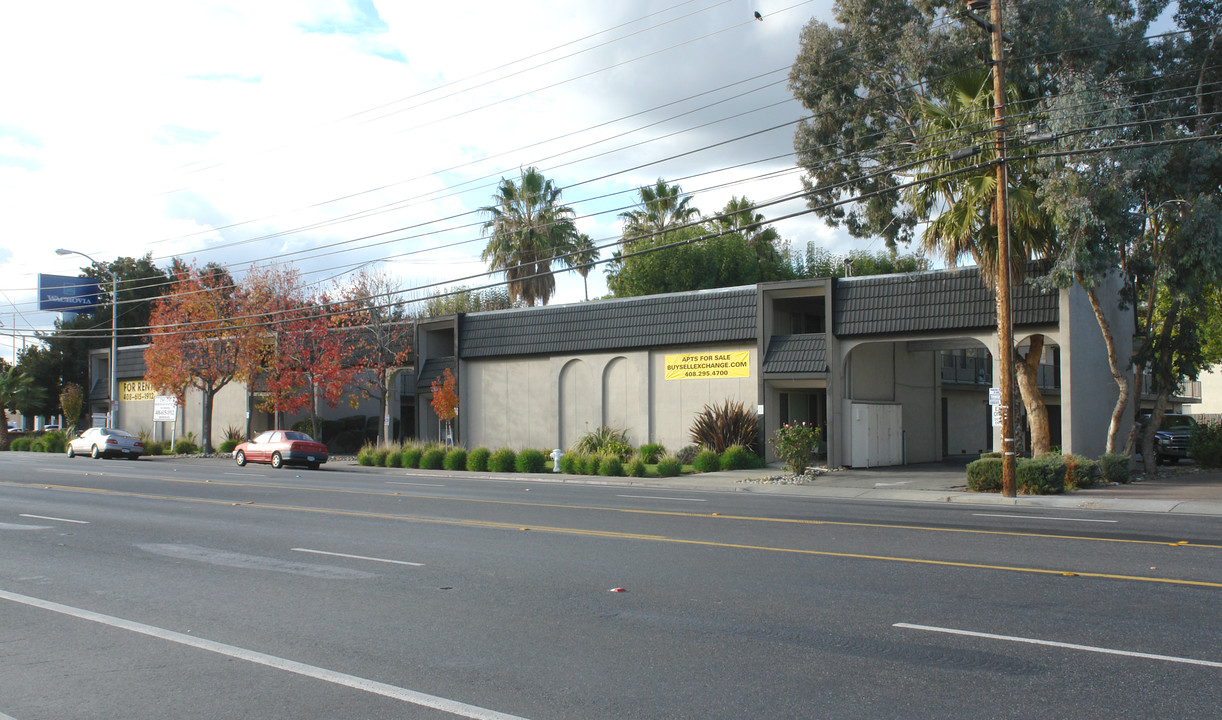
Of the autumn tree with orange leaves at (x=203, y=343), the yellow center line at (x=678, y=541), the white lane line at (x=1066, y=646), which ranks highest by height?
the autumn tree with orange leaves at (x=203, y=343)

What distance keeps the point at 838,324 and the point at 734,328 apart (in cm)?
377

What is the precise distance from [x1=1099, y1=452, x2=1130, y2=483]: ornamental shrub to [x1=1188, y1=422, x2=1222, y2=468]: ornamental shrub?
6.65 metres

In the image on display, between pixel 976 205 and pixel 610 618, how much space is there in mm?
18976

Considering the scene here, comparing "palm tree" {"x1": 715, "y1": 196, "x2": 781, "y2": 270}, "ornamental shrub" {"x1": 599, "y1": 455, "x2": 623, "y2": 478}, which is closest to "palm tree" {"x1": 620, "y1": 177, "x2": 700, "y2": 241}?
"palm tree" {"x1": 715, "y1": 196, "x2": 781, "y2": 270}

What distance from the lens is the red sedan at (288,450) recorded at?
3397 cm

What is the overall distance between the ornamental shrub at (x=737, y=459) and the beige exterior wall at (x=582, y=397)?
2247 mm

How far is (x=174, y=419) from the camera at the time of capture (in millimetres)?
45656

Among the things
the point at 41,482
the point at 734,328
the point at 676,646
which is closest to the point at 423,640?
the point at 676,646

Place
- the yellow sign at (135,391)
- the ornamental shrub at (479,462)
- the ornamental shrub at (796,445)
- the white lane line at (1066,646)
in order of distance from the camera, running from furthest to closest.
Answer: the yellow sign at (135,391) < the ornamental shrub at (479,462) < the ornamental shrub at (796,445) < the white lane line at (1066,646)

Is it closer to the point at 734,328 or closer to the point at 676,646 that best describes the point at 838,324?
the point at 734,328

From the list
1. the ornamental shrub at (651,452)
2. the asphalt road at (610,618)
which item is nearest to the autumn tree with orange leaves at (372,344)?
the ornamental shrub at (651,452)

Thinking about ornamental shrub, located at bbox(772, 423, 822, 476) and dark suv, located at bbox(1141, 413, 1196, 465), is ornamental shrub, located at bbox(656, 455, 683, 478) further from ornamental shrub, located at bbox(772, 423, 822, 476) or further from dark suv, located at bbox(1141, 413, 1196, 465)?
dark suv, located at bbox(1141, 413, 1196, 465)

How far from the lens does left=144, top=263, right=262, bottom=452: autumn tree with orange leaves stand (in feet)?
140

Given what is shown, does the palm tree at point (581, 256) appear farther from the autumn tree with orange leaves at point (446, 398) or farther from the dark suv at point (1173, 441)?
the dark suv at point (1173, 441)
